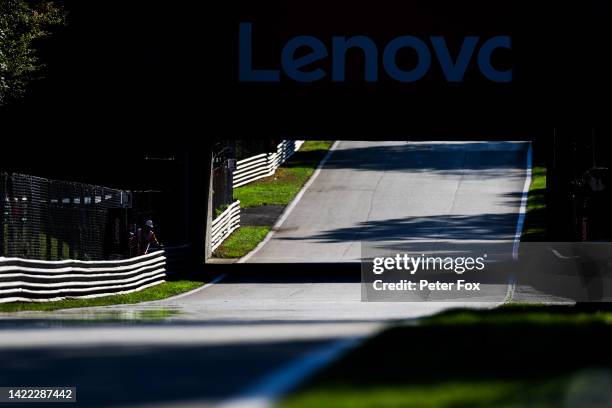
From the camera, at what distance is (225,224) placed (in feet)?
161

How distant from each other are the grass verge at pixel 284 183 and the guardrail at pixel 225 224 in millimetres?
6129

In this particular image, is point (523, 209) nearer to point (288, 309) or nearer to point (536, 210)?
point (536, 210)

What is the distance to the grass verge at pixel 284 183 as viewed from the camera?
6016cm

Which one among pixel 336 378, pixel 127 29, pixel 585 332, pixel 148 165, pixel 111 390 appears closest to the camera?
pixel 336 378

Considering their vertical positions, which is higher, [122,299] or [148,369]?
Result: [148,369]

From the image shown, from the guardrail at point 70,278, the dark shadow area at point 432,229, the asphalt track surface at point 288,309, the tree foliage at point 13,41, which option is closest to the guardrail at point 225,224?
the asphalt track surface at point 288,309

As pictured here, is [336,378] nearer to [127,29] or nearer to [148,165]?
[127,29]

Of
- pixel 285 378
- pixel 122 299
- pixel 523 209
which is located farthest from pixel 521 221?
pixel 285 378

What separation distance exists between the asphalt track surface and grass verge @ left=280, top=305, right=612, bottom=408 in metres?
Answer: 0.47

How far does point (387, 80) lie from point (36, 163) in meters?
13.1

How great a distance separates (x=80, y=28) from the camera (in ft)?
127

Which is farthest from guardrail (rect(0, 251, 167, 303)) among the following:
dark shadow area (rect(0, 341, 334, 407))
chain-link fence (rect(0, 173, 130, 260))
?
dark shadow area (rect(0, 341, 334, 407))

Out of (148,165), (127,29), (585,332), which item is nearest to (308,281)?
(127,29)

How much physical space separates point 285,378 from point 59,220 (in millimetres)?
19780
